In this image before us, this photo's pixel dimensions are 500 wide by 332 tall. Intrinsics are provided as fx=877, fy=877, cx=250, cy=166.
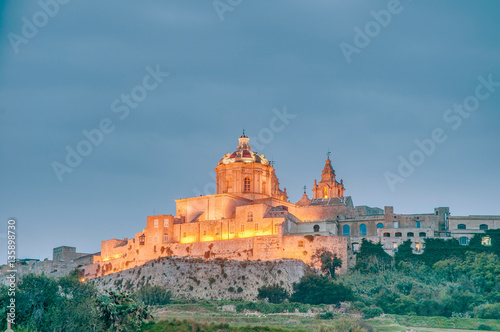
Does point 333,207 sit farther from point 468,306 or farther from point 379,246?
point 468,306

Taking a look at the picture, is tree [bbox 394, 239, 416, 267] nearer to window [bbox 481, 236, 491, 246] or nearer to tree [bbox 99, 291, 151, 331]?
window [bbox 481, 236, 491, 246]

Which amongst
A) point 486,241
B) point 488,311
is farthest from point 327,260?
point 486,241

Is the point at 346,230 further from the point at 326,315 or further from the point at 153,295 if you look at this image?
the point at 153,295

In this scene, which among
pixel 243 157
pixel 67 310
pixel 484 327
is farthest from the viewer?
pixel 243 157

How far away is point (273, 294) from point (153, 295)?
8689 mm

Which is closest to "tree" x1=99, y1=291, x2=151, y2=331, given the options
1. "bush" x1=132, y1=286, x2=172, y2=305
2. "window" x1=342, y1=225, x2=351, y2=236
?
"bush" x1=132, y1=286, x2=172, y2=305

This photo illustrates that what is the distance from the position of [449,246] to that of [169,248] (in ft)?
73.3

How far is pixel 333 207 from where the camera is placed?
7550cm

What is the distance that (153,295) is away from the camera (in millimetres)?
63156

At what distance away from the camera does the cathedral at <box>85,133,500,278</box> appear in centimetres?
6819

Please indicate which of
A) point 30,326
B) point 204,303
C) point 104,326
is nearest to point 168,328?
point 104,326

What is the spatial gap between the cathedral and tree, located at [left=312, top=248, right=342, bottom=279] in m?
0.34

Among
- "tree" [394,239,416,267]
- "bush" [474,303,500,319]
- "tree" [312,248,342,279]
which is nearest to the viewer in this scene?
"bush" [474,303,500,319]

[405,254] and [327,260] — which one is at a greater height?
[405,254]
